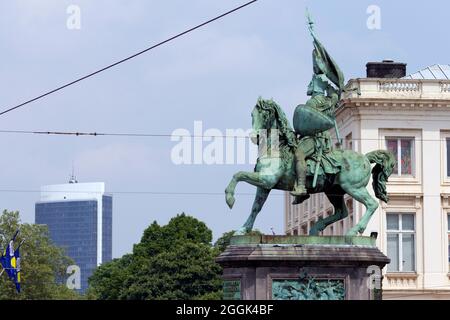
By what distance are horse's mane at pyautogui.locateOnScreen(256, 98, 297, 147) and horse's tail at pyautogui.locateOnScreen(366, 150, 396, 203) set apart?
285cm

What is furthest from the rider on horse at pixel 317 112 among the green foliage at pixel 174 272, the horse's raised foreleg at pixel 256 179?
the green foliage at pixel 174 272

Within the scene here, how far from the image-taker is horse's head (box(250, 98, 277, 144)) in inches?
1563

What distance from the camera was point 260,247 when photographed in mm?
39156

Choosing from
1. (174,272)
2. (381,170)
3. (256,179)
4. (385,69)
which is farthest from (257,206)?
(174,272)

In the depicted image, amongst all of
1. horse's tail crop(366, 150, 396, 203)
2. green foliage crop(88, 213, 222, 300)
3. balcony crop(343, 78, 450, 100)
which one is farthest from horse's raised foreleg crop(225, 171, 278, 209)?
green foliage crop(88, 213, 222, 300)

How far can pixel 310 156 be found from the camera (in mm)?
40031

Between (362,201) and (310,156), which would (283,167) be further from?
(362,201)

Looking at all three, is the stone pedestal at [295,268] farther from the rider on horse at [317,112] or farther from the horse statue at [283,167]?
the rider on horse at [317,112]

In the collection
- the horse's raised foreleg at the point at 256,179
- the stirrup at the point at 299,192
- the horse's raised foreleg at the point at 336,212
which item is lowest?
the horse's raised foreleg at the point at 336,212

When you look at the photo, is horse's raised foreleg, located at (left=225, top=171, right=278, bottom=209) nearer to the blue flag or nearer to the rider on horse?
the rider on horse

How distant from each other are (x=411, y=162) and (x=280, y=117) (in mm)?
39929

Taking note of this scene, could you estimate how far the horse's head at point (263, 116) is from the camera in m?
39.7
